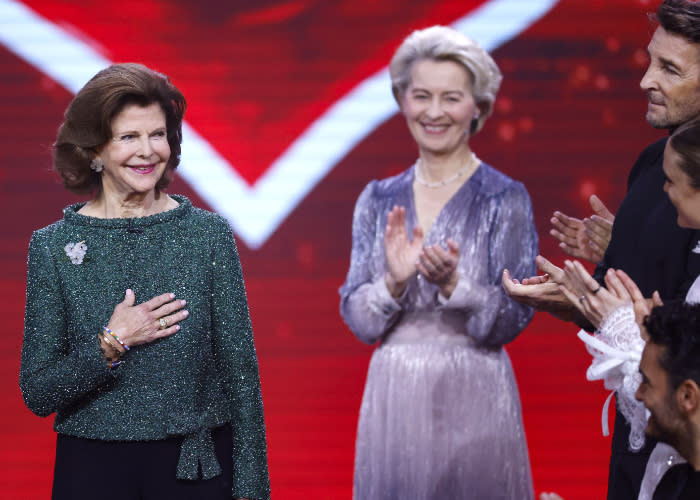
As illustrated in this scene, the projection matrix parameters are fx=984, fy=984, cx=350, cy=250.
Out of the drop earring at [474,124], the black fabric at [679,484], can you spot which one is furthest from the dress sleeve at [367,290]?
the black fabric at [679,484]

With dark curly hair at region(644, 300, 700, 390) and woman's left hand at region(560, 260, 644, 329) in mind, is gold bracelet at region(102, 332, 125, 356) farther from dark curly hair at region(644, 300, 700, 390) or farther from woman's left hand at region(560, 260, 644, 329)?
dark curly hair at region(644, 300, 700, 390)

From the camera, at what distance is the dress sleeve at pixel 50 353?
92.9 inches

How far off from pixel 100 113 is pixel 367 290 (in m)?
1.14

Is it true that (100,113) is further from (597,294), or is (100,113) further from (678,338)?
(678,338)

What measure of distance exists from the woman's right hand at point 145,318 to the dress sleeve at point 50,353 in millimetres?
72

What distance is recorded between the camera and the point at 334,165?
450 cm

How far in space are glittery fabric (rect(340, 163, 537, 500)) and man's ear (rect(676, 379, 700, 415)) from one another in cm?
134

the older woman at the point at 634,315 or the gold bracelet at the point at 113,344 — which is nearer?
the older woman at the point at 634,315

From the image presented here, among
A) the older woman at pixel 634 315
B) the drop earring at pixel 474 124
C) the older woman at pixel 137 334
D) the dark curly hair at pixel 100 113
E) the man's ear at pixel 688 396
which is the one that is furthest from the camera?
the drop earring at pixel 474 124

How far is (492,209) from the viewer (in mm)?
3285

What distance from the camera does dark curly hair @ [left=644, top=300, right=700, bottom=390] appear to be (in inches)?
72.5

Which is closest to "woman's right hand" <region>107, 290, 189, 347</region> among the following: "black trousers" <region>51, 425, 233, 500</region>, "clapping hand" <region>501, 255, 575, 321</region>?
"black trousers" <region>51, 425, 233, 500</region>

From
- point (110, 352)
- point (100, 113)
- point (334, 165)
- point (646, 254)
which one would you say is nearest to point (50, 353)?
Answer: point (110, 352)

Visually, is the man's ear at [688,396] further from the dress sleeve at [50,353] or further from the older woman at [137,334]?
the dress sleeve at [50,353]
